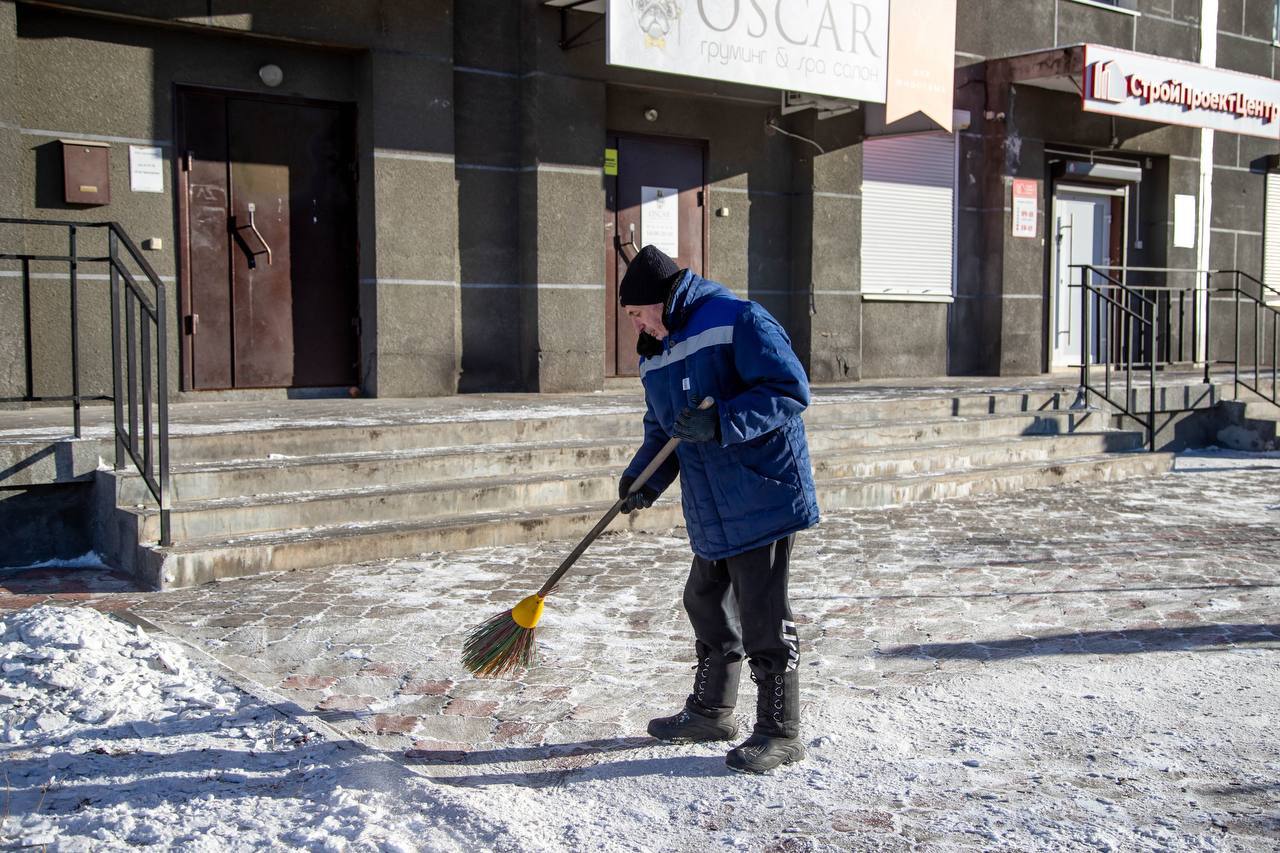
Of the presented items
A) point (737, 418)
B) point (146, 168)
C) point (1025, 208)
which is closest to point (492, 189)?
point (146, 168)

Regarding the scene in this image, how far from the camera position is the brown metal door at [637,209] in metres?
12.3

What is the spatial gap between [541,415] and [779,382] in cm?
552

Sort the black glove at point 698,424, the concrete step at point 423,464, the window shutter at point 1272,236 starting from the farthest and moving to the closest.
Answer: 1. the window shutter at point 1272,236
2. the concrete step at point 423,464
3. the black glove at point 698,424

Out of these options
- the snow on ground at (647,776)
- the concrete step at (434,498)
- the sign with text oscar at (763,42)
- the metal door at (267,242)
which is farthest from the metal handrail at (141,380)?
the sign with text oscar at (763,42)

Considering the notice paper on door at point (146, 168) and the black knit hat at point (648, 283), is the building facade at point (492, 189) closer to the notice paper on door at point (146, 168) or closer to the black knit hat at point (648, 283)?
the notice paper on door at point (146, 168)

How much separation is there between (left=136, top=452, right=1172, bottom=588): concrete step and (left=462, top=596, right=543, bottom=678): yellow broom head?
2.46 meters

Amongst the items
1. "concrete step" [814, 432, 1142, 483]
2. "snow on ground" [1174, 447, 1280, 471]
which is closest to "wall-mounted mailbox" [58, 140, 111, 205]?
"concrete step" [814, 432, 1142, 483]

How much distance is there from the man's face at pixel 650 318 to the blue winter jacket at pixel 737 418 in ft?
0.13

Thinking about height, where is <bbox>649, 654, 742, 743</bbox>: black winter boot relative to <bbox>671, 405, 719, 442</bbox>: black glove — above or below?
below

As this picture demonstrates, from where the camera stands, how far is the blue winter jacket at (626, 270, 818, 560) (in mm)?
3924

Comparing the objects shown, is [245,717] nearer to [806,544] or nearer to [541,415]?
[806,544]

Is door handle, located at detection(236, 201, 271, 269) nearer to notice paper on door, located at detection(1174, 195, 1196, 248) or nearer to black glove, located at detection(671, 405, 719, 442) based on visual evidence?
black glove, located at detection(671, 405, 719, 442)

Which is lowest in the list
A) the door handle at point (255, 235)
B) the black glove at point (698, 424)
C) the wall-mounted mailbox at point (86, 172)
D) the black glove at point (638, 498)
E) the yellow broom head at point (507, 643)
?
the yellow broom head at point (507, 643)

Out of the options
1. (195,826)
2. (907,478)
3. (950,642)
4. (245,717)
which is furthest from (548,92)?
(195,826)
